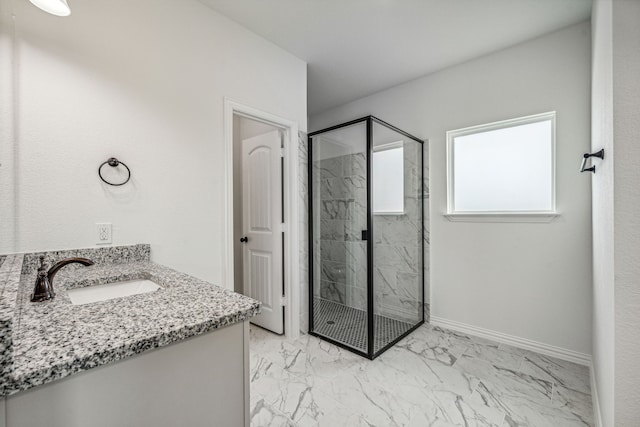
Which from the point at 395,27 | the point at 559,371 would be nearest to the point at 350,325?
the point at 559,371

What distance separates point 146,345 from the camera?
663 millimetres

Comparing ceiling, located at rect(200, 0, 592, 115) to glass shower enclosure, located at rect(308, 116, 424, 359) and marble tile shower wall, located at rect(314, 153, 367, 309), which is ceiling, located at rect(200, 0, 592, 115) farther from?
marble tile shower wall, located at rect(314, 153, 367, 309)

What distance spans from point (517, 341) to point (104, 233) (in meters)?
3.20

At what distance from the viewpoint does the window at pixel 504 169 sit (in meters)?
2.35

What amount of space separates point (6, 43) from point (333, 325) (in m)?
2.83

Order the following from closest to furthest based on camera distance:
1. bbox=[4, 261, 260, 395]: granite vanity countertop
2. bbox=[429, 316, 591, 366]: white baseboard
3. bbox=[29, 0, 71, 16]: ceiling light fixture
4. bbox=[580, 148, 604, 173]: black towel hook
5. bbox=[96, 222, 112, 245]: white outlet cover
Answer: bbox=[4, 261, 260, 395]: granite vanity countertop
bbox=[29, 0, 71, 16]: ceiling light fixture
bbox=[580, 148, 604, 173]: black towel hook
bbox=[96, 222, 112, 245]: white outlet cover
bbox=[429, 316, 591, 366]: white baseboard

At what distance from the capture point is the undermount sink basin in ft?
3.96

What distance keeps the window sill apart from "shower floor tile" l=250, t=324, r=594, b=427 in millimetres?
1105

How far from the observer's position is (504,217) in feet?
8.18

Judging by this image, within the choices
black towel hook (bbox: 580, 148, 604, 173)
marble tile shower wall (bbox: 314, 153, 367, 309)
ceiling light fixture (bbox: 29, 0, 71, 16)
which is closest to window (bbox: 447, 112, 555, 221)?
black towel hook (bbox: 580, 148, 604, 173)

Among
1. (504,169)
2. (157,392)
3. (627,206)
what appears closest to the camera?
(157,392)

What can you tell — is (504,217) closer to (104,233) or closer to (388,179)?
(388,179)

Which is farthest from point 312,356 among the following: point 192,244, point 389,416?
point 192,244

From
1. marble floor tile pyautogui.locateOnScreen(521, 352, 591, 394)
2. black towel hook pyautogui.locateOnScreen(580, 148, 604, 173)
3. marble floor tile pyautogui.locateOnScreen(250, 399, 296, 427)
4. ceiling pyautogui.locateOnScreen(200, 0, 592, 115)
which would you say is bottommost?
marble floor tile pyautogui.locateOnScreen(521, 352, 591, 394)
